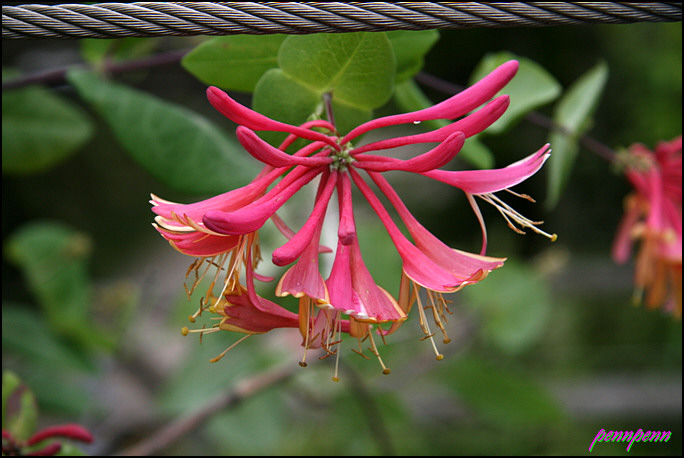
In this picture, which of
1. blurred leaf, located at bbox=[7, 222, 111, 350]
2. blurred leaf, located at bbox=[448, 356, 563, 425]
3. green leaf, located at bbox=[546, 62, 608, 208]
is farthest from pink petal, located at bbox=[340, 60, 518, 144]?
blurred leaf, located at bbox=[448, 356, 563, 425]

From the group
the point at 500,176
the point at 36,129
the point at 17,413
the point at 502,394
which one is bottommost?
the point at 502,394

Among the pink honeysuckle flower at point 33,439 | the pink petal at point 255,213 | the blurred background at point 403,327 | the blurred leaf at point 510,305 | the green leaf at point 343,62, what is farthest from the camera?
the blurred leaf at point 510,305

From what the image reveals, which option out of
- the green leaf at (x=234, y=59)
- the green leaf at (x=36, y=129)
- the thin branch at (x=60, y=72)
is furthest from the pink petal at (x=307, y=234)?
the green leaf at (x=36, y=129)

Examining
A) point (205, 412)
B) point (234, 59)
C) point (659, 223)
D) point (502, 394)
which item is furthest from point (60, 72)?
point (502, 394)

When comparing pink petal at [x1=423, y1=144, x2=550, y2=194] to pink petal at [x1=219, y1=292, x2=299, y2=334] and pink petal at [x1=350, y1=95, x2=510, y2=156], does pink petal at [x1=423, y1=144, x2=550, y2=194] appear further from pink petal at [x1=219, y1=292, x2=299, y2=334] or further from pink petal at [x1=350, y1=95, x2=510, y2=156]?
pink petal at [x1=219, y1=292, x2=299, y2=334]

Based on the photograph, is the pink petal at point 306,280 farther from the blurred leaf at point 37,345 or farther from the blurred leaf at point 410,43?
the blurred leaf at point 37,345

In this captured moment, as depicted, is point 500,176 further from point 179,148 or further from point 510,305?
point 510,305
